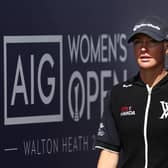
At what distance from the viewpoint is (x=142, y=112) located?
11.7ft

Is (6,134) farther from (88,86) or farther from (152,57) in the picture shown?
(152,57)

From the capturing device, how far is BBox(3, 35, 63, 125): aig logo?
4395mm

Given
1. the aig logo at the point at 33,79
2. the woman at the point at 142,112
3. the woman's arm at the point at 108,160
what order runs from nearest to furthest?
the woman at the point at 142,112 < the woman's arm at the point at 108,160 < the aig logo at the point at 33,79

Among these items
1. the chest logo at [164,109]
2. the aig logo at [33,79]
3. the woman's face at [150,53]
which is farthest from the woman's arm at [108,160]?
the aig logo at [33,79]

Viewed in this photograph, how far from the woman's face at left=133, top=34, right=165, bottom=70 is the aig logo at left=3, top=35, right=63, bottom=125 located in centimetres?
101

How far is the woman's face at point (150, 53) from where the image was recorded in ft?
11.8

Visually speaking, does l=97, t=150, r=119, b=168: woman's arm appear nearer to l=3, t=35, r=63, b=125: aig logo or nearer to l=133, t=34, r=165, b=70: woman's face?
l=133, t=34, r=165, b=70: woman's face

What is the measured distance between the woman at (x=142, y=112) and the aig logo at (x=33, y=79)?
0.85m

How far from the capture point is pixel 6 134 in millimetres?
4387

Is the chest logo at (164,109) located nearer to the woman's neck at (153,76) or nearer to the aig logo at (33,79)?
the woman's neck at (153,76)

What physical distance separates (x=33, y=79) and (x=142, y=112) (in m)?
1.11

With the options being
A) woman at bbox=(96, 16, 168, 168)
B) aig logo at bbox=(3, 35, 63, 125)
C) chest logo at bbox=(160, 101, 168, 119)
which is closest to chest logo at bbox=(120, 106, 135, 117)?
woman at bbox=(96, 16, 168, 168)

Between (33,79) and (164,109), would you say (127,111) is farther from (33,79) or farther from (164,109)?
(33,79)

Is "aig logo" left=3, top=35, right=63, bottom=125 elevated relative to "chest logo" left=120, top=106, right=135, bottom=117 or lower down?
elevated
